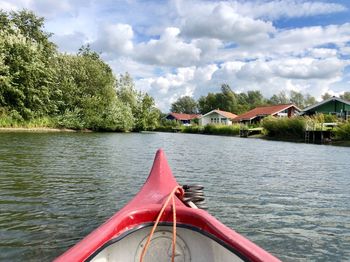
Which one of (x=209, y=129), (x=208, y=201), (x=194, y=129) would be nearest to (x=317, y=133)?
(x=208, y=201)

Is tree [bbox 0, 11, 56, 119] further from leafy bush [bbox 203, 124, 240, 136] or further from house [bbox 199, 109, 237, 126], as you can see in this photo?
house [bbox 199, 109, 237, 126]

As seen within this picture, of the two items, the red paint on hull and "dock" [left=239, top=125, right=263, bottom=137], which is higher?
"dock" [left=239, top=125, right=263, bottom=137]

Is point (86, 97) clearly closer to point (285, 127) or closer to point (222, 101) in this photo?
point (285, 127)

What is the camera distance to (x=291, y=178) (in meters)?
10.0

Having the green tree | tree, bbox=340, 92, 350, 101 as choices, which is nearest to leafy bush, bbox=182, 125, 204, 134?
the green tree

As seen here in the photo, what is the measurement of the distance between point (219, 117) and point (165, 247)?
65.6 m

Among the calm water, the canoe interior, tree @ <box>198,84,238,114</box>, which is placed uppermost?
tree @ <box>198,84,238,114</box>

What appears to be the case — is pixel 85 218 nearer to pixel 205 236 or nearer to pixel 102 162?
pixel 205 236

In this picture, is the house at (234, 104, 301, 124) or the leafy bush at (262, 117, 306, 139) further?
the house at (234, 104, 301, 124)

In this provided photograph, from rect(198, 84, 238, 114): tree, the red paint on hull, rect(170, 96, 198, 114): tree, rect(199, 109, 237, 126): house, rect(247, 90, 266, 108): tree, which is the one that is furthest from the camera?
rect(170, 96, 198, 114): tree

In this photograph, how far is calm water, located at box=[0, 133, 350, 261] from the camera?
183 inches

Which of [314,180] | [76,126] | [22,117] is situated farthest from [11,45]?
[314,180]

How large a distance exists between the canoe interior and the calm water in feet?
4.80

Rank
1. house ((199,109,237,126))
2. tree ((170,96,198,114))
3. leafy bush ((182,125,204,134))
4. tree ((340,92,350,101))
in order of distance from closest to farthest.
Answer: leafy bush ((182,125,204,134)) < house ((199,109,237,126)) < tree ((340,92,350,101)) < tree ((170,96,198,114))
